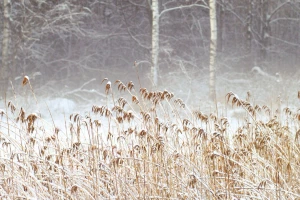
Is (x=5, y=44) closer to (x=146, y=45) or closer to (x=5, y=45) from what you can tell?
(x=5, y=45)

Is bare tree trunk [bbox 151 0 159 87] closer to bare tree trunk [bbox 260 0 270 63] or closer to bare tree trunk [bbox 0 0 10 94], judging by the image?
bare tree trunk [bbox 0 0 10 94]

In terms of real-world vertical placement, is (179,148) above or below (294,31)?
below

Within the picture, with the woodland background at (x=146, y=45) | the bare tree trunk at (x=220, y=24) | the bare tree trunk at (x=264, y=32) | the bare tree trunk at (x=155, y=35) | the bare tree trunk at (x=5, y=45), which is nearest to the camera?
the bare tree trunk at (x=5, y=45)

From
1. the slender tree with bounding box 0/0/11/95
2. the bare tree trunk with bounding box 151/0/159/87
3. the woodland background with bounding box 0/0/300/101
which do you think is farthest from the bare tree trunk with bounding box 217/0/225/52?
the slender tree with bounding box 0/0/11/95

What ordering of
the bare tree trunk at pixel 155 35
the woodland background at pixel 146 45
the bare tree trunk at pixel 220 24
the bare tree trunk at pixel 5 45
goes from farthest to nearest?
the bare tree trunk at pixel 220 24
the woodland background at pixel 146 45
the bare tree trunk at pixel 155 35
the bare tree trunk at pixel 5 45

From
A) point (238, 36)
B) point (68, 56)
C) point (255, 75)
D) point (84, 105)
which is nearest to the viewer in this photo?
point (84, 105)

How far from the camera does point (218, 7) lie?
67.0 feet

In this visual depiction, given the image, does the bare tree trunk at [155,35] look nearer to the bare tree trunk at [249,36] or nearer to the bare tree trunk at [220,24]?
the bare tree trunk at [249,36]

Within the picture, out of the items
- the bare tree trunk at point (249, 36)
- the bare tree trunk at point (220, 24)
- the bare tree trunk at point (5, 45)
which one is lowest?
the bare tree trunk at point (5, 45)

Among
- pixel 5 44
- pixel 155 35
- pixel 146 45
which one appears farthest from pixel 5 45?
pixel 146 45

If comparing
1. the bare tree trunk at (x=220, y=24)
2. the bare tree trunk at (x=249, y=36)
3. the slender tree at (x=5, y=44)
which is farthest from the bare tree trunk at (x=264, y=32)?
the slender tree at (x=5, y=44)

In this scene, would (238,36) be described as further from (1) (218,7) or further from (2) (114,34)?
(2) (114,34)

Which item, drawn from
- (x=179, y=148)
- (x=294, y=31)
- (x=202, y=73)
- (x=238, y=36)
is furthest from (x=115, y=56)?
(x=179, y=148)

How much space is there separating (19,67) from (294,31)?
13.1m
